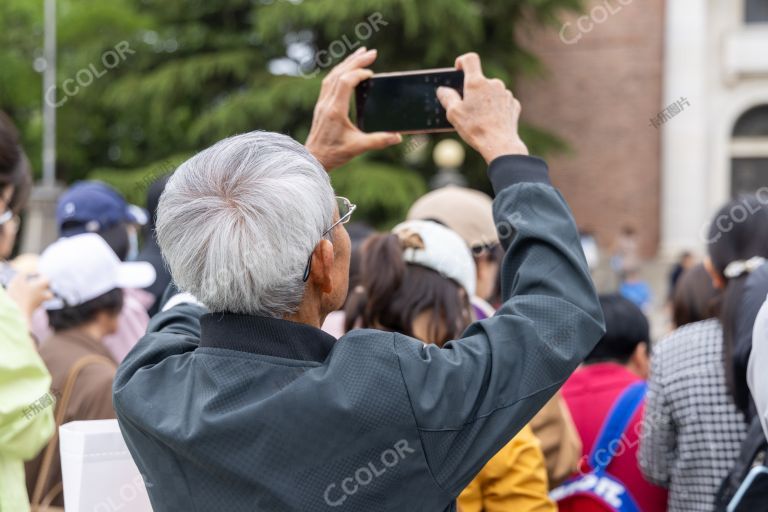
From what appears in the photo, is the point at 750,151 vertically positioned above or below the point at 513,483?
below

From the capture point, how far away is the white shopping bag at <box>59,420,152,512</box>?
74.7 inches

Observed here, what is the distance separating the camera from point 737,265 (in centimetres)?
287

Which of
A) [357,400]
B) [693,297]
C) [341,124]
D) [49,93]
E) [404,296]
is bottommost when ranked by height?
[49,93]

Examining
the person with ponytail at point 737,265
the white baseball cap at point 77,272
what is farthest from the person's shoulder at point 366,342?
the white baseball cap at point 77,272

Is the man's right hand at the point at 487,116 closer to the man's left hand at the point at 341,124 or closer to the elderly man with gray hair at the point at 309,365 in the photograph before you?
the elderly man with gray hair at the point at 309,365

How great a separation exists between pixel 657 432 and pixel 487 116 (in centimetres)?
168

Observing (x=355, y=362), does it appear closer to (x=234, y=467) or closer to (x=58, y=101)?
(x=234, y=467)

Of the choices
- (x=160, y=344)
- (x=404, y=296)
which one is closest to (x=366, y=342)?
(x=160, y=344)

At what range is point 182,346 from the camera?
170cm

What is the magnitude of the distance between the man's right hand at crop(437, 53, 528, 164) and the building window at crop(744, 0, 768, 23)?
20.3 metres

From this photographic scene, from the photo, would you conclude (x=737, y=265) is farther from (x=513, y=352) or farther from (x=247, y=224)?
(x=247, y=224)

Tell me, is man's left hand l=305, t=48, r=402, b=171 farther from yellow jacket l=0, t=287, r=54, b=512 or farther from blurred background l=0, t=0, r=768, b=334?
blurred background l=0, t=0, r=768, b=334

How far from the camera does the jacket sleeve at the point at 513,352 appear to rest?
1.49 metres

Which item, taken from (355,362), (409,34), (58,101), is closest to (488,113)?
(355,362)
